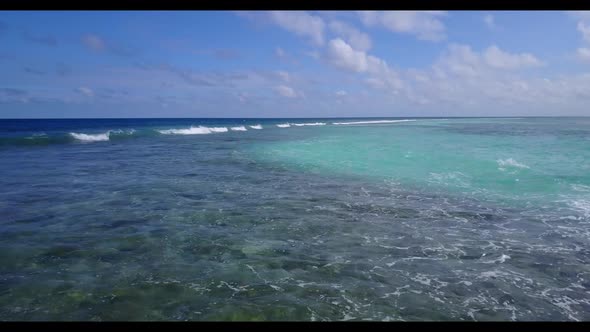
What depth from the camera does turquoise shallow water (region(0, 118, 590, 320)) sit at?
5773mm

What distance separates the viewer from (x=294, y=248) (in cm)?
827

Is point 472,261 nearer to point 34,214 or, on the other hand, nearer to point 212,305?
point 212,305

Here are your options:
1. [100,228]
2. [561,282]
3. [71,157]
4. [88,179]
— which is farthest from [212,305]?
[71,157]

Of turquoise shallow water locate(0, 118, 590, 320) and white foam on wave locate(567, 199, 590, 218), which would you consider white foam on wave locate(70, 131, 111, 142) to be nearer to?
turquoise shallow water locate(0, 118, 590, 320)

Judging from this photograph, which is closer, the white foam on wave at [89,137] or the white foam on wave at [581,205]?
the white foam on wave at [581,205]

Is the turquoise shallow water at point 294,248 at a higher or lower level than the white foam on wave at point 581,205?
higher

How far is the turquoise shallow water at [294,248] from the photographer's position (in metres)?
5.77

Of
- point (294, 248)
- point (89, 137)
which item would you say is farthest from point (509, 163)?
point (89, 137)

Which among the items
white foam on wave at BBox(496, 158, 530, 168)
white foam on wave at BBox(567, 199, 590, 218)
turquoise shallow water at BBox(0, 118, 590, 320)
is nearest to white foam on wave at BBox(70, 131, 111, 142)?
turquoise shallow water at BBox(0, 118, 590, 320)

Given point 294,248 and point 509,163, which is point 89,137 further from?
point 509,163

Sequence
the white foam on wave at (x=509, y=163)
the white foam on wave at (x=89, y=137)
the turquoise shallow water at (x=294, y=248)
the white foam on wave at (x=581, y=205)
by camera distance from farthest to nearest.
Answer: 1. the white foam on wave at (x=89, y=137)
2. the white foam on wave at (x=509, y=163)
3. the white foam on wave at (x=581, y=205)
4. the turquoise shallow water at (x=294, y=248)

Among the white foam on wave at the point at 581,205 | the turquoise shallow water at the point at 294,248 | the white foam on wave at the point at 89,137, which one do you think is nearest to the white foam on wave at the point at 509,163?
the turquoise shallow water at the point at 294,248

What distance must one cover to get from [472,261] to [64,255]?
8.83 meters

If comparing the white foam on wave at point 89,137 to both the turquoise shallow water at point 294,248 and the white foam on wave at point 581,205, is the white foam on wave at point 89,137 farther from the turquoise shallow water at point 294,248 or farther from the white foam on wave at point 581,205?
the white foam on wave at point 581,205
